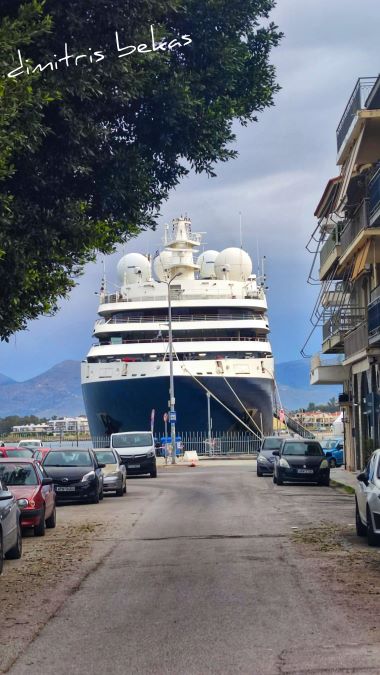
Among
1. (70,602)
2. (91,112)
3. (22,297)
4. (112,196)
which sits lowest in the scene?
(70,602)

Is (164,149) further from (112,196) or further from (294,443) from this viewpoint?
(294,443)

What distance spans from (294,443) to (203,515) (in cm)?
1228

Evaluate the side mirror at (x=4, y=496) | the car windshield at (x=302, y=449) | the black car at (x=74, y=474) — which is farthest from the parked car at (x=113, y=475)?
the side mirror at (x=4, y=496)

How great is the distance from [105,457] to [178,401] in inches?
1254

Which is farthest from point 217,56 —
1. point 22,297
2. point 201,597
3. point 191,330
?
point 191,330

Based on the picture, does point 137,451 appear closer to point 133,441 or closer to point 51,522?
point 133,441

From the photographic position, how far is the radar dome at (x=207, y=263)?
75938 millimetres

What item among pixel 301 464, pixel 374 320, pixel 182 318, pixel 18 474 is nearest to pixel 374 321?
pixel 374 320

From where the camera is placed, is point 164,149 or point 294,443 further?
point 294,443

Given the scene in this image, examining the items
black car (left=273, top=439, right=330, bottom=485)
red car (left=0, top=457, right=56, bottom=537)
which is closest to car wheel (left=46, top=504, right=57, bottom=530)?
red car (left=0, top=457, right=56, bottom=537)

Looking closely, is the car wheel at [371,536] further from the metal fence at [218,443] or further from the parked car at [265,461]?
the metal fence at [218,443]

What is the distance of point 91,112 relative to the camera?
38.9ft

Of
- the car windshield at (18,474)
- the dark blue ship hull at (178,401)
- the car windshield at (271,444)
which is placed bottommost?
the car windshield at (18,474)

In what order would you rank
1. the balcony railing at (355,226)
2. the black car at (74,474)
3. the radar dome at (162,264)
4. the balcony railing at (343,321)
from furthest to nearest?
the radar dome at (162,264), the balcony railing at (343,321), the balcony railing at (355,226), the black car at (74,474)
